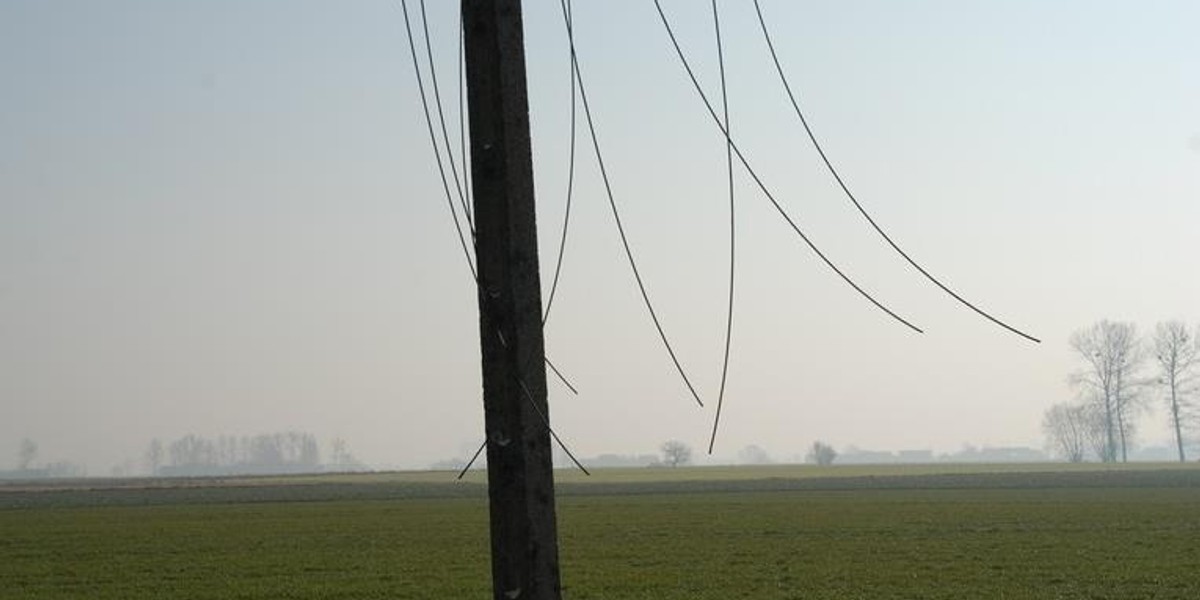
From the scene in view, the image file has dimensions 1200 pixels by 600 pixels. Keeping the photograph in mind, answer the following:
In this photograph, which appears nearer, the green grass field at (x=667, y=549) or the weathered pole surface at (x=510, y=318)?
the weathered pole surface at (x=510, y=318)

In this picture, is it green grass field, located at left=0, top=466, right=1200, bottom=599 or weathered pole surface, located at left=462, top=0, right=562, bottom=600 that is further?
green grass field, located at left=0, top=466, right=1200, bottom=599

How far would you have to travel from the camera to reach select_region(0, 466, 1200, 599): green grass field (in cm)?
2778

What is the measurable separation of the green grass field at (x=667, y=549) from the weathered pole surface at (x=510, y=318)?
22.2 metres

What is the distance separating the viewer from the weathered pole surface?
4.37m

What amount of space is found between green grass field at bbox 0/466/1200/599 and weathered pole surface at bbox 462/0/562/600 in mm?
22230

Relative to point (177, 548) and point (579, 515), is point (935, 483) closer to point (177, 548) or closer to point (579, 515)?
point (579, 515)

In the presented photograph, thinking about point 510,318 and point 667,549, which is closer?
point 510,318

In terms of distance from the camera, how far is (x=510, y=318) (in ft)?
14.4

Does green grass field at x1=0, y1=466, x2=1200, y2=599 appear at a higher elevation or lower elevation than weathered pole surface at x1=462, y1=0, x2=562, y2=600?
lower

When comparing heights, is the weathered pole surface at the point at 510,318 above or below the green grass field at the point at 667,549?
above

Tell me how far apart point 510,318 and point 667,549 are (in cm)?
3423

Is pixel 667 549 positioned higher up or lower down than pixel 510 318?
lower down

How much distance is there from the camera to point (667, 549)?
37781mm

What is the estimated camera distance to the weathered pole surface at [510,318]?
4367mm
